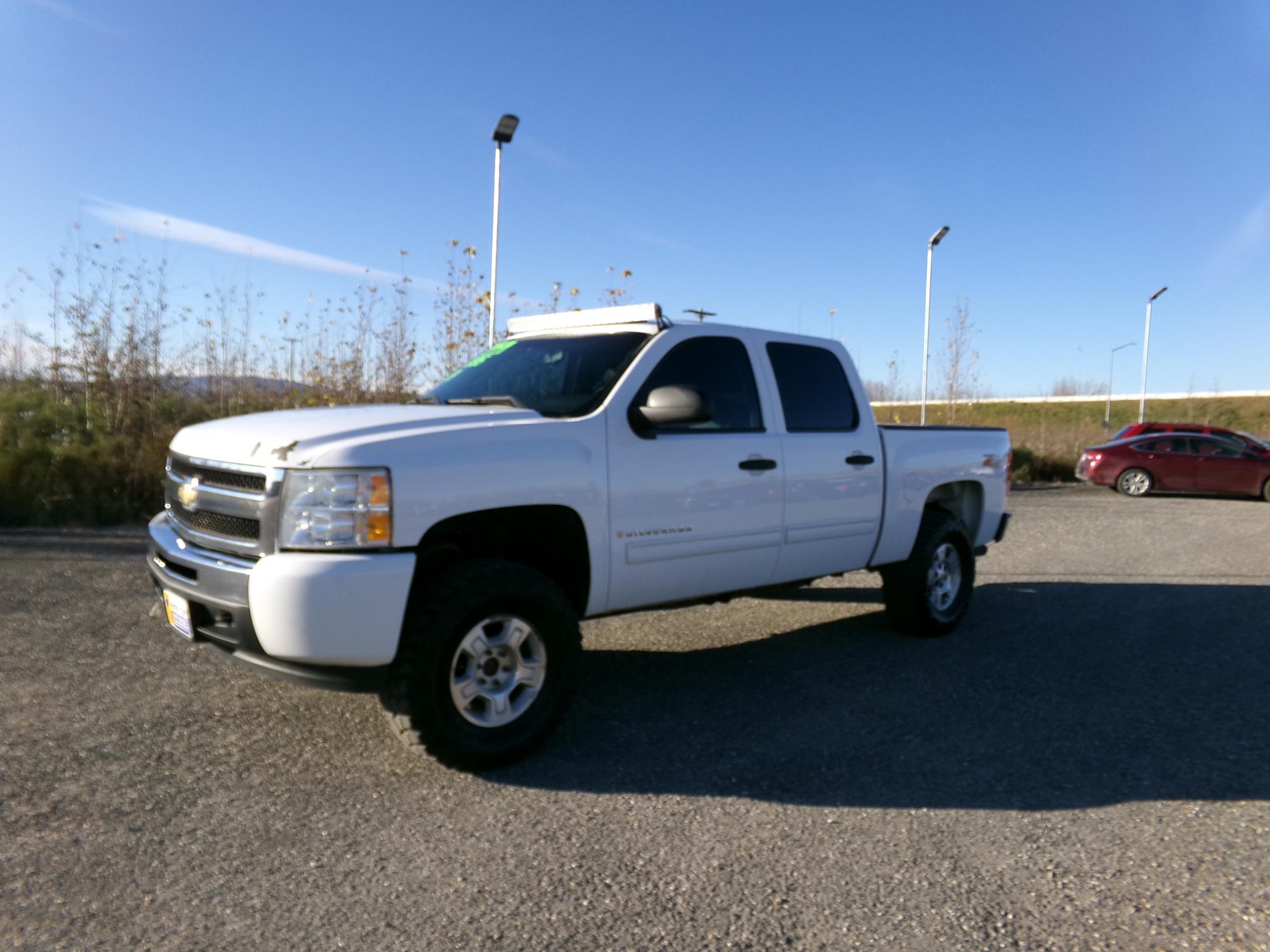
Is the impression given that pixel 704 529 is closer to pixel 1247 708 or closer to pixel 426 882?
pixel 426 882

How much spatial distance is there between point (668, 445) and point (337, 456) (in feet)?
5.41

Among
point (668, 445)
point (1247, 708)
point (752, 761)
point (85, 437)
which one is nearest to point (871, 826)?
point (752, 761)

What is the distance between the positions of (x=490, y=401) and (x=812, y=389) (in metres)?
2.00

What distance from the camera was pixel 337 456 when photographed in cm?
371

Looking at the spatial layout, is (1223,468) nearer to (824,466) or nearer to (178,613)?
(824,466)

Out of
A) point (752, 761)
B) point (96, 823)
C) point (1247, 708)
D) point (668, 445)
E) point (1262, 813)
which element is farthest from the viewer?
point (1247, 708)

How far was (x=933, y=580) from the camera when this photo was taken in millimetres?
6621

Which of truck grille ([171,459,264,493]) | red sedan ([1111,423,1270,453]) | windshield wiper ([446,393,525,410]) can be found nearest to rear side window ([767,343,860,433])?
windshield wiper ([446,393,525,410])

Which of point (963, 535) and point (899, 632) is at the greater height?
point (963, 535)

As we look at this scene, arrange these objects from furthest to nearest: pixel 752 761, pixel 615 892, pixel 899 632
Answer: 1. pixel 899 632
2. pixel 752 761
3. pixel 615 892

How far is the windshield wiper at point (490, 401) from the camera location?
483 cm

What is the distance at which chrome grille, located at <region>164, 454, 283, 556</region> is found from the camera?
12.4 ft

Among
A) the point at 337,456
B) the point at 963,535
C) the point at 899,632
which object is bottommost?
the point at 899,632

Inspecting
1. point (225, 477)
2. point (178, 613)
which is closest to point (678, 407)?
point (225, 477)
